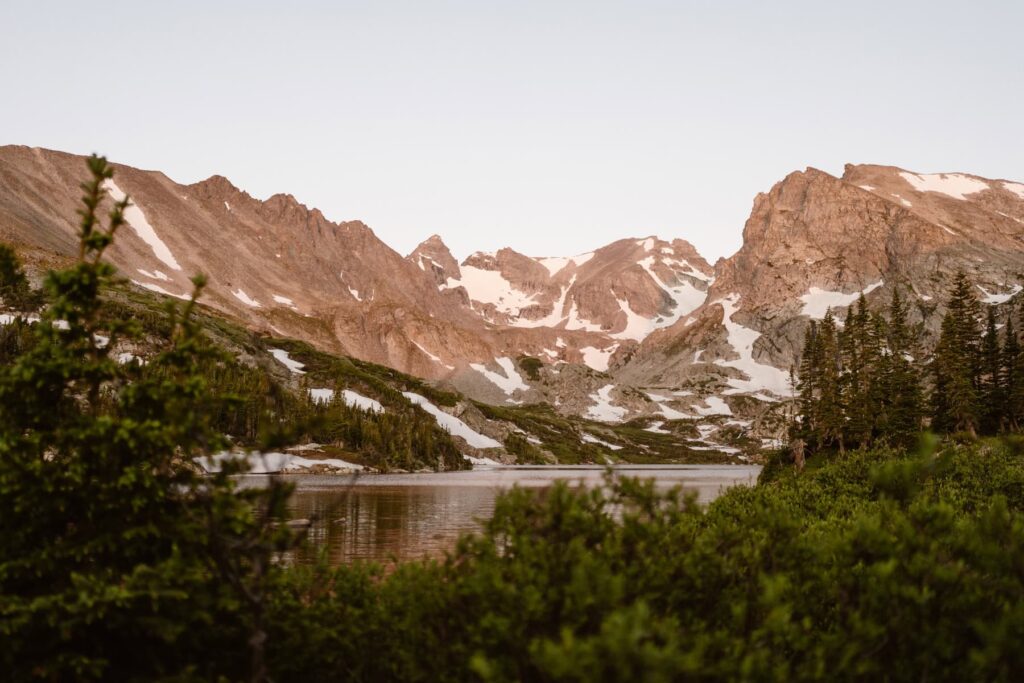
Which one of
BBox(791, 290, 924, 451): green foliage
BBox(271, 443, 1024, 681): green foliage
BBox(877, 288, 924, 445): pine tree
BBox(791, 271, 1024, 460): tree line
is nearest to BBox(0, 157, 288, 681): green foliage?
BBox(271, 443, 1024, 681): green foliage

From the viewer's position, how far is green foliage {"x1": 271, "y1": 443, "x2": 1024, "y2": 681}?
970cm

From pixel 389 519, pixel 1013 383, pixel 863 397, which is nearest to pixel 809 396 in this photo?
pixel 863 397

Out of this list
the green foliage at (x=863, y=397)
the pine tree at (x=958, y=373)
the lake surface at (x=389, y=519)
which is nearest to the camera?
the lake surface at (x=389, y=519)

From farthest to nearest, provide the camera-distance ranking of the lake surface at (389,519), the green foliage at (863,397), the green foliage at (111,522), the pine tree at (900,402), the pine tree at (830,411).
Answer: the pine tree at (830,411) → the green foliage at (863,397) → the pine tree at (900,402) → the lake surface at (389,519) → the green foliage at (111,522)

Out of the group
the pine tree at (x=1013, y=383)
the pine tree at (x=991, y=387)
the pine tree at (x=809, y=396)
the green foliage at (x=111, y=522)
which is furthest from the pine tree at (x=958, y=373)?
the green foliage at (x=111, y=522)

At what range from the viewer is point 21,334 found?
6270 inches

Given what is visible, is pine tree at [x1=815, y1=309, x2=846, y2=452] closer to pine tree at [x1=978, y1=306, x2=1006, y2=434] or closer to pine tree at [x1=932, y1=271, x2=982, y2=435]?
pine tree at [x1=932, y1=271, x2=982, y2=435]

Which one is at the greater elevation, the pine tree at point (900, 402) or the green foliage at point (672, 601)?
the pine tree at point (900, 402)

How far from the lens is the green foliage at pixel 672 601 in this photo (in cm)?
970

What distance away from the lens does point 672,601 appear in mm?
11773

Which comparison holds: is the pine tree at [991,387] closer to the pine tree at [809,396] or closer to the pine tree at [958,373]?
the pine tree at [958,373]

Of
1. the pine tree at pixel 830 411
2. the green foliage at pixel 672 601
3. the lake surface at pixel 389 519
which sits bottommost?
the lake surface at pixel 389 519

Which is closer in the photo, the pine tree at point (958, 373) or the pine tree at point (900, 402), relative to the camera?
the pine tree at point (958, 373)

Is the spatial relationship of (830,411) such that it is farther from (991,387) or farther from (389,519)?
(389,519)
